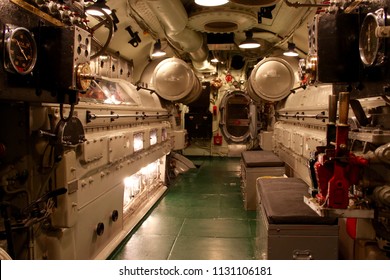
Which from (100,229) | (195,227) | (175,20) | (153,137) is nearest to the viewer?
(100,229)

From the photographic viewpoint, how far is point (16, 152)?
7.18 ft

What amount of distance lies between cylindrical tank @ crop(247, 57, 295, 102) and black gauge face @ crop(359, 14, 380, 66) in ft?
13.2

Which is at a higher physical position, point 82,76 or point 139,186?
point 82,76

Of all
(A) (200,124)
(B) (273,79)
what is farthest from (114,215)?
(A) (200,124)

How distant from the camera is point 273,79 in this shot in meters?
5.95

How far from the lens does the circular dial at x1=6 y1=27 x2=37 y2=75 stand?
5.45 feet

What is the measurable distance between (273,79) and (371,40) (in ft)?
13.7

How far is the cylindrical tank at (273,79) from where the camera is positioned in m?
5.89

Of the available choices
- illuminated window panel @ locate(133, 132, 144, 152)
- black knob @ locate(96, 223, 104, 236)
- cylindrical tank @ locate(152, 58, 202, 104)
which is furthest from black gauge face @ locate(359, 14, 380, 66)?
cylindrical tank @ locate(152, 58, 202, 104)

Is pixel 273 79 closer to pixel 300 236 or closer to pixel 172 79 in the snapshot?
pixel 172 79

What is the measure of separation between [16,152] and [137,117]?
99.2 inches
